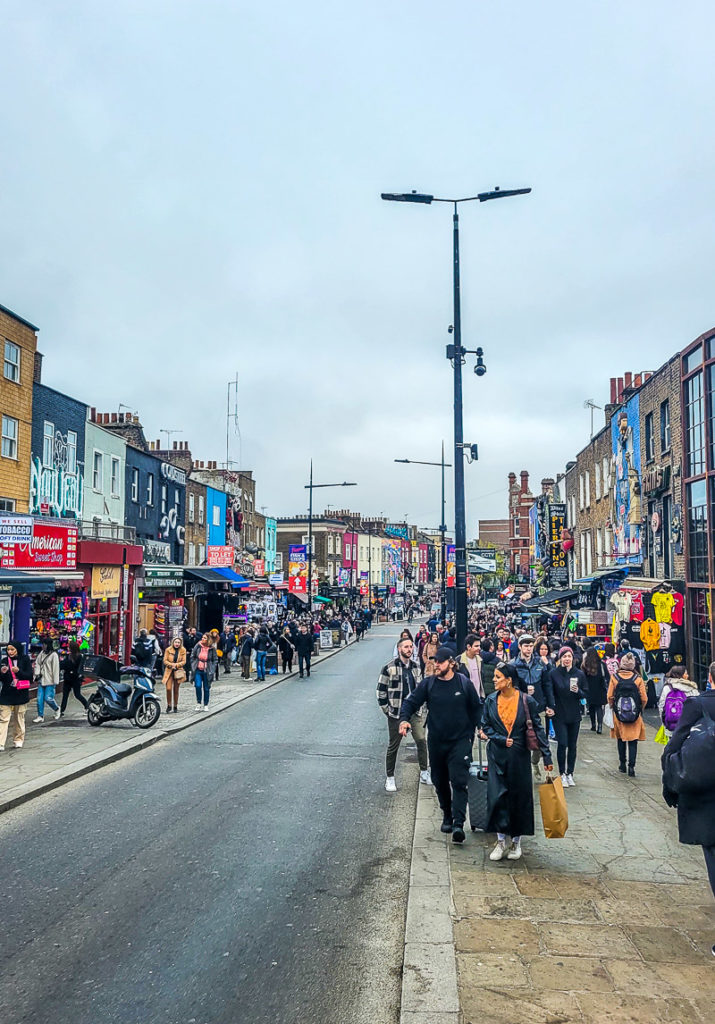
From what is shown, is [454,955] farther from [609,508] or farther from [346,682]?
[609,508]

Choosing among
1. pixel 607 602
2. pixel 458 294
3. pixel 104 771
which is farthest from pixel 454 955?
pixel 607 602

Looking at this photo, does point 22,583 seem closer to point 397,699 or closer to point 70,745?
point 70,745

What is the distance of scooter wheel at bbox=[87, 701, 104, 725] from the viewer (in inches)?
569

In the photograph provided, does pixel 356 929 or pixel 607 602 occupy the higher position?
pixel 607 602

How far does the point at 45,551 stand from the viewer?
1845cm

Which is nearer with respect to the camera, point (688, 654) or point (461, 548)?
point (461, 548)

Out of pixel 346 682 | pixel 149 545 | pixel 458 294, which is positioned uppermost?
pixel 458 294

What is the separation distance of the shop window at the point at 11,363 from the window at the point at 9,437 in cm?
119

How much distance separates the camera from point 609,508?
26734 millimetres

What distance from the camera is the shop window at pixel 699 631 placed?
17.4 meters

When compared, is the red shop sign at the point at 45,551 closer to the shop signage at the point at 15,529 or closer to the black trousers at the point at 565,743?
the shop signage at the point at 15,529

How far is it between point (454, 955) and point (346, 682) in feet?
62.4

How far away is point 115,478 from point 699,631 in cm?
2214

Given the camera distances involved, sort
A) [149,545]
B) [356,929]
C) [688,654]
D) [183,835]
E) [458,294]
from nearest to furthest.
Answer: [356,929] → [183,835] → [458,294] → [688,654] → [149,545]
